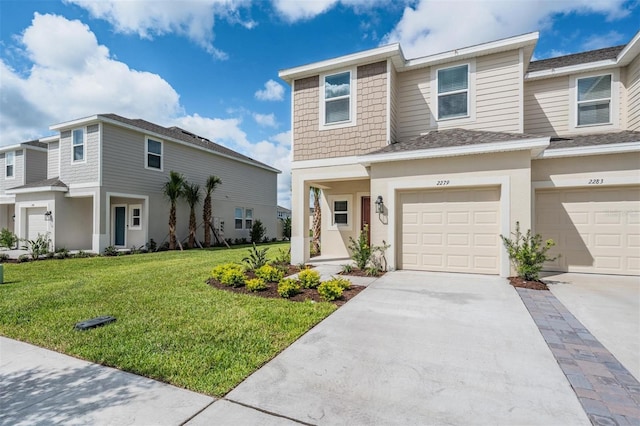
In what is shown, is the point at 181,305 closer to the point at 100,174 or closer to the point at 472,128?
the point at 472,128

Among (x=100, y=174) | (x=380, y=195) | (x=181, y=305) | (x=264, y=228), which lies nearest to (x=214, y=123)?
(x=264, y=228)

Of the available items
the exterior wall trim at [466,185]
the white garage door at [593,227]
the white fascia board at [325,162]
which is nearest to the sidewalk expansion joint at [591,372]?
the exterior wall trim at [466,185]

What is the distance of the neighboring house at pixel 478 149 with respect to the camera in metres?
7.30

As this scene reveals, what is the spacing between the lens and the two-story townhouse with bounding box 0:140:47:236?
1745cm

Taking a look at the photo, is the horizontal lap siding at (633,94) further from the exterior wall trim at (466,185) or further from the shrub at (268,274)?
the shrub at (268,274)

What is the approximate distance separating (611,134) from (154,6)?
1349 centimetres

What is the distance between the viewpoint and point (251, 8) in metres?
10.1

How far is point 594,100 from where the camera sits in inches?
346

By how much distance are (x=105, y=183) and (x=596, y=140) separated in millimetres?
17523

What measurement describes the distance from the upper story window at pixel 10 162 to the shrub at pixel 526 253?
25.5 m

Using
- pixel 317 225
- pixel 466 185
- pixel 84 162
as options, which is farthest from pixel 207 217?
pixel 466 185

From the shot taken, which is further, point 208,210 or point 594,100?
point 208,210

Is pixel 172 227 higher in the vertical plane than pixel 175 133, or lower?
lower

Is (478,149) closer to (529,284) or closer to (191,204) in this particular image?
(529,284)
